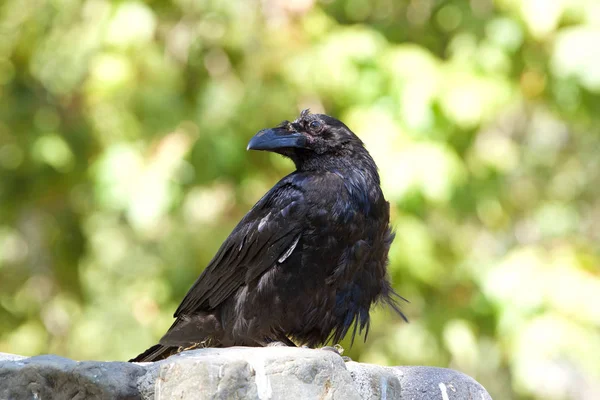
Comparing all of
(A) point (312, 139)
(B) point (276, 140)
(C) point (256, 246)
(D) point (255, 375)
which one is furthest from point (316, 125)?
(D) point (255, 375)

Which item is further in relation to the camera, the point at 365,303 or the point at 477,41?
the point at 477,41

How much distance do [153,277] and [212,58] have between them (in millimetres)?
1883

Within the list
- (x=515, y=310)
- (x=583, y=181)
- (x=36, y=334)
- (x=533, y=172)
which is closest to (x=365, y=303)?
(x=515, y=310)

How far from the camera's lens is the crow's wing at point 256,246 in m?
3.77

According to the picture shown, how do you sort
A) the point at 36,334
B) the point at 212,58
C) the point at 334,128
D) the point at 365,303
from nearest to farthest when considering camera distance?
the point at 365,303
the point at 334,128
the point at 212,58
the point at 36,334

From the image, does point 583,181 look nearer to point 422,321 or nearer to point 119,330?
point 422,321

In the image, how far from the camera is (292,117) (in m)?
6.56

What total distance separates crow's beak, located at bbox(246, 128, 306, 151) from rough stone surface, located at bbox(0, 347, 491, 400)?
3.81ft

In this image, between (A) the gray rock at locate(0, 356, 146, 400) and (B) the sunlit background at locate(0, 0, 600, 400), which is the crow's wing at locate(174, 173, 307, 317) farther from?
(B) the sunlit background at locate(0, 0, 600, 400)

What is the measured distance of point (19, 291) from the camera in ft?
26.7

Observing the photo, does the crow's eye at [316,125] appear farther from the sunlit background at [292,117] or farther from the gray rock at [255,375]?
the sunlit background at [292,117]

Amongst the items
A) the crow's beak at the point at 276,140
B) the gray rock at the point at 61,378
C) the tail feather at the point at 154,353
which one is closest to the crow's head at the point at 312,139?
the crow's beak at the point at 276,140

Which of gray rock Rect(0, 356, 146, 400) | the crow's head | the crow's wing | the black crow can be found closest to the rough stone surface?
gray rock Rect(0, 356, 146, 400)

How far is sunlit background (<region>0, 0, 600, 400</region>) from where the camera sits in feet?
20.3
